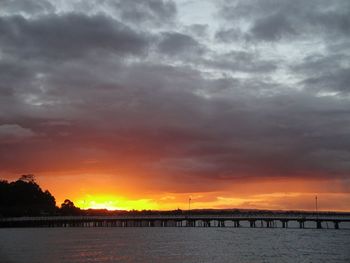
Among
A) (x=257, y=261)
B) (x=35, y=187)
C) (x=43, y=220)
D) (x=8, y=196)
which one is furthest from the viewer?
(x=35, y=187)

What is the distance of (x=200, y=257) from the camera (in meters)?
66.9

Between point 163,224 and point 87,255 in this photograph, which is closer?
point 87,255

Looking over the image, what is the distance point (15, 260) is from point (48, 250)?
45.1 ft

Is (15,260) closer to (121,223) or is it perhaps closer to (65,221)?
(65,221)

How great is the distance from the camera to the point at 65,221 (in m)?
160

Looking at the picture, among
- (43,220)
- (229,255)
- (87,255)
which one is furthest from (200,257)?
(43,220)

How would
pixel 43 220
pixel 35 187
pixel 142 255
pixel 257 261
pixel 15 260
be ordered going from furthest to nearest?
pixel 35 187
pixel 43 220
pixel 142 255
pixel 257 261
pixel 15 260

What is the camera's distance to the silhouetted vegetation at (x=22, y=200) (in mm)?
169637

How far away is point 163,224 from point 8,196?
56.7 m

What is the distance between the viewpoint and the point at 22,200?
181625 mm

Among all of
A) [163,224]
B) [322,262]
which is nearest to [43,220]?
[163,224]

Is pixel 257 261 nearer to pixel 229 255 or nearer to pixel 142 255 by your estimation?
pixel 229 255

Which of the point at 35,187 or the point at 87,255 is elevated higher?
the point at 35,187

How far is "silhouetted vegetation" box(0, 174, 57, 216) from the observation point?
170m
